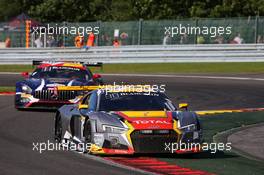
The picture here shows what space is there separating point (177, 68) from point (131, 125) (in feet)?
82.7

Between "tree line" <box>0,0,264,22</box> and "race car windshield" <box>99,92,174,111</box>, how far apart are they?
1619 inches

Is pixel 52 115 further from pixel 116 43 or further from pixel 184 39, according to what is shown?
pixel 116 43

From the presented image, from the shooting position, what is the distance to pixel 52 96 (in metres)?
20.0

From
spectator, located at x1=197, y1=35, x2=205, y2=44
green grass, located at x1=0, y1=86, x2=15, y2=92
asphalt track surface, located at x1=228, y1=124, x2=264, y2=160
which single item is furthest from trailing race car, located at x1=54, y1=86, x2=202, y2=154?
spectator, located at x1=197, y1=35, x2=205, y2=44

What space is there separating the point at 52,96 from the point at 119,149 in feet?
24.9

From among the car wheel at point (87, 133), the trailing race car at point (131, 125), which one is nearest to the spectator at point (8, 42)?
the trailing race car at point (131, 125)

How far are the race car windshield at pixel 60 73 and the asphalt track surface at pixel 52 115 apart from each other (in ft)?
3.55

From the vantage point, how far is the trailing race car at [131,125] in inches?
497

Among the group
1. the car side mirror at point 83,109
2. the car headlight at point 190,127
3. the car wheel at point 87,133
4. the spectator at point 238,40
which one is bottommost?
the spectator at point 238,40

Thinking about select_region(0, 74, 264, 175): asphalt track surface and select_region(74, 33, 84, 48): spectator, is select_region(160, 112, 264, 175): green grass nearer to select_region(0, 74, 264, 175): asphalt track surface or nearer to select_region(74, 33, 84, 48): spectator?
select_region(0, 74, 264, 175): asphalt track surface

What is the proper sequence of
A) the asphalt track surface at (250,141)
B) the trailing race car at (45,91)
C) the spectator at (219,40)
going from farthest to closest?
the spectator at (219,40), the trailing race car at (45,91), the asphalt track surface at (250,141)

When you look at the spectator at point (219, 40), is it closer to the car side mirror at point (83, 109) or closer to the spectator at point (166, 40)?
the spectator at point (166, 40)

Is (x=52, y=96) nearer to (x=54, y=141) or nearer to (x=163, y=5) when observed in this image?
(x=54, y=141)

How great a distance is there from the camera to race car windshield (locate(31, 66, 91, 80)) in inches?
829
